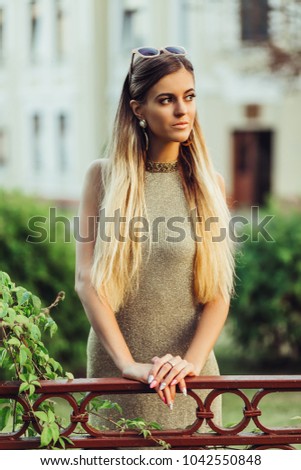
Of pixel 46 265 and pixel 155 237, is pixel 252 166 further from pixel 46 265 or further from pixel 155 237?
pixel 155 237

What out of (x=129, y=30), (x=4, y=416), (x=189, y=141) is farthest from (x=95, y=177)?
(x=129, y=30)

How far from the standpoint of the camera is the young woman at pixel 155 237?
296 cm

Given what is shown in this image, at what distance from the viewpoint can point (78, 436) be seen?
2617mm

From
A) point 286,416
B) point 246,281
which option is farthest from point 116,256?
point 246,281

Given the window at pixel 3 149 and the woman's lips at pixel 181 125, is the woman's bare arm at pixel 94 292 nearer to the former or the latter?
the woman's lips at pixel 181 125

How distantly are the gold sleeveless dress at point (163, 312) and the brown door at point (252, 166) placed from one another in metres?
24.9

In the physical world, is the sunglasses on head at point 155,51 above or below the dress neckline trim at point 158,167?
above

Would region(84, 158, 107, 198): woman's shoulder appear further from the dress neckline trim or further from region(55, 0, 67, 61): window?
region(55, 0, 67, 61): window

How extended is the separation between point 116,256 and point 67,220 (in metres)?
6.83

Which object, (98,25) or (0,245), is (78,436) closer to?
(0,245)

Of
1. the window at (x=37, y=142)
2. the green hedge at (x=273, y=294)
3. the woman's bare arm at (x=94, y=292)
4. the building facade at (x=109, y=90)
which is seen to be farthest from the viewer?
the window at (x=37, y=142)

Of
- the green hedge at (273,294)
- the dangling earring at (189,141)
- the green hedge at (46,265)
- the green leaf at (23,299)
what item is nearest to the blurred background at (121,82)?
the green hedge at (273,294)

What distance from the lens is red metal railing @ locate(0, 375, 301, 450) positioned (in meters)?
2.58

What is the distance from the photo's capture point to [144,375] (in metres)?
2.64
